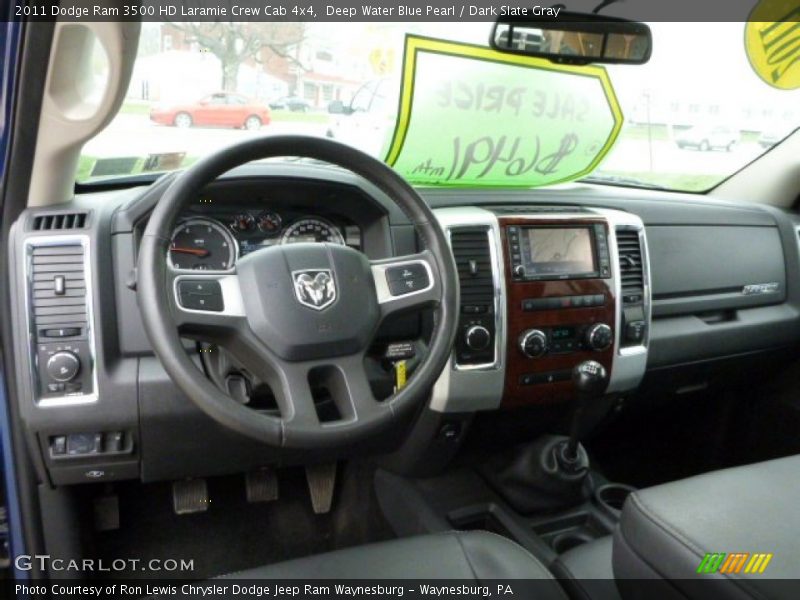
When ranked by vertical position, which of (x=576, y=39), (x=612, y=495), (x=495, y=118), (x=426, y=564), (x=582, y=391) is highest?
(x=576, y=39)

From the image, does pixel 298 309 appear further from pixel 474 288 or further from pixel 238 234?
pixel 474 288

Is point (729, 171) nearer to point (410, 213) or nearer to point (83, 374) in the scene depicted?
point (410, 213)

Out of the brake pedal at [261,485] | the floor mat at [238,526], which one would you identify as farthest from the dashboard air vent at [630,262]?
the brake pedal at [261,485]

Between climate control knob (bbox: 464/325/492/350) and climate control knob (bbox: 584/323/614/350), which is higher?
climate control knob (bbox: 464/325/492/350)

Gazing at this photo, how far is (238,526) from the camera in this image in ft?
7.07

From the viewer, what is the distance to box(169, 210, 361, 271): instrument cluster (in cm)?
160

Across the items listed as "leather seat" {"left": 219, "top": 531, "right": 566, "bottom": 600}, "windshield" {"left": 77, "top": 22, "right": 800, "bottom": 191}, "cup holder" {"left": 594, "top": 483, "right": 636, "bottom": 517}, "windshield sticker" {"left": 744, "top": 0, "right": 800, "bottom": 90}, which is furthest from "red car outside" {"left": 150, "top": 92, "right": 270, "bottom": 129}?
"windshield sticker" {"left": 744, "top": 0, "right": 800, "bottom": 90}

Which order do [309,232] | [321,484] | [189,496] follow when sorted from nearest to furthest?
1. [309,232]
2. [189,496]
3. [321,484]

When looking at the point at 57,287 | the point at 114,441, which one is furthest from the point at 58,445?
the point at 57,287

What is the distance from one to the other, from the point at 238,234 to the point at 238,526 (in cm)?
104

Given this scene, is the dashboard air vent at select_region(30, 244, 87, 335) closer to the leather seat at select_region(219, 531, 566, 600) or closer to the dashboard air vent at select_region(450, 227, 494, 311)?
the leather seat at select_region(219, 531, 566, 600)

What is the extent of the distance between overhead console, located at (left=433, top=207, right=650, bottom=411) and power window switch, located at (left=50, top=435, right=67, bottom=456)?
935 mm

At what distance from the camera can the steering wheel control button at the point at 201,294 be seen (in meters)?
1.19
